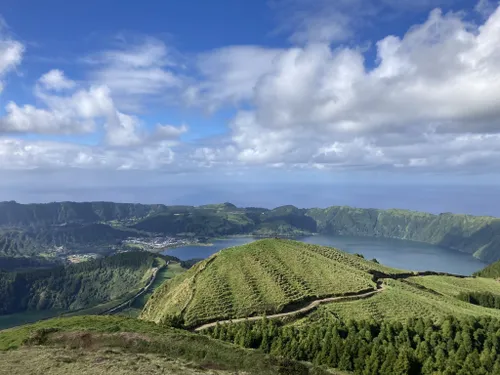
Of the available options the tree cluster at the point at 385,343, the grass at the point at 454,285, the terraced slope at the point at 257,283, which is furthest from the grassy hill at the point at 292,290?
the tree cluster at the point at 385,343

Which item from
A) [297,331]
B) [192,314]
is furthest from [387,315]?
[192,314]

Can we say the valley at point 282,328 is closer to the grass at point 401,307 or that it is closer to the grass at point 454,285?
the grass at point 401,307

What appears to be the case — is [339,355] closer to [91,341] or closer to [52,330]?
[91,341]

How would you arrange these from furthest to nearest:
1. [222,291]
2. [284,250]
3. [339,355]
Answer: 1. [284,250]
2. [222,291]
3. [339,355]

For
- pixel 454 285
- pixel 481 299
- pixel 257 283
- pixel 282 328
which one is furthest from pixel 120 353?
pixel 454 285

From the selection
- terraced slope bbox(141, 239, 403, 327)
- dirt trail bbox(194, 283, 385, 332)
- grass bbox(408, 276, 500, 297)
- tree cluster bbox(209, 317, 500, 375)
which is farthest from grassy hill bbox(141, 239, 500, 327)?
tree cluster bbox(209, 317, 500, 375)

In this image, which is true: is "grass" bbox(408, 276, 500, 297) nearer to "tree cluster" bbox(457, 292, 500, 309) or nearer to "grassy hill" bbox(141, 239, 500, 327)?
"grassy hill" bbox(141, 239, 500, 327)

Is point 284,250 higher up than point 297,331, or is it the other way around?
point 284,250
